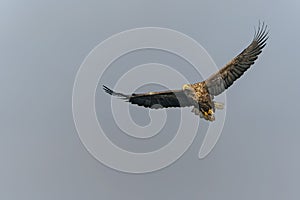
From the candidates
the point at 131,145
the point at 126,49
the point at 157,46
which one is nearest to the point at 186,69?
the point at 157,46

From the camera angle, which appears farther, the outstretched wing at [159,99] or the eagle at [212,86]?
the outstretched wing at [159,99]

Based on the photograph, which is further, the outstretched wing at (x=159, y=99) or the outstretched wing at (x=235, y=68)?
the outstretched wing at (x=159, y=99)

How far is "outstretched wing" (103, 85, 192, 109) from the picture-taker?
541 centimetres

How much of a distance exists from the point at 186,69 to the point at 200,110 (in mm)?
1166

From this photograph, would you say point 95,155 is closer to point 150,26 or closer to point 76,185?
point 76,185

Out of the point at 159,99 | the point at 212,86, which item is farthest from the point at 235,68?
the point at 159,99

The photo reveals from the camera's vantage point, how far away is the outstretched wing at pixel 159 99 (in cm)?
541

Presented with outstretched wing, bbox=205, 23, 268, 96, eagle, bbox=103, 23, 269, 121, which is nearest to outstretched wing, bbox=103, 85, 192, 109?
eagle, bbox=103, 23, 269, 121

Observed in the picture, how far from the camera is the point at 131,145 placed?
6.59 m

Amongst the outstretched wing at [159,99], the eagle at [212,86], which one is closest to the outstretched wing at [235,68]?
the eagle at [212,86]

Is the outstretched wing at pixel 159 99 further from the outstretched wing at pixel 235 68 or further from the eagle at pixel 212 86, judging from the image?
the outstretched wing at pixel 235 68

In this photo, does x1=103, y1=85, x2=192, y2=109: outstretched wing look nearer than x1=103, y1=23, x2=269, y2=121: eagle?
No

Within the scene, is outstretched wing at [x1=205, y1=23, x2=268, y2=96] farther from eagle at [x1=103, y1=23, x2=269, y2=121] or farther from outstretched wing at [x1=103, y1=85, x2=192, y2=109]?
outstretched wing at [x1=103, y1=85, x2=192, y2=109]

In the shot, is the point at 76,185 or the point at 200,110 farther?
the point at 76,185
